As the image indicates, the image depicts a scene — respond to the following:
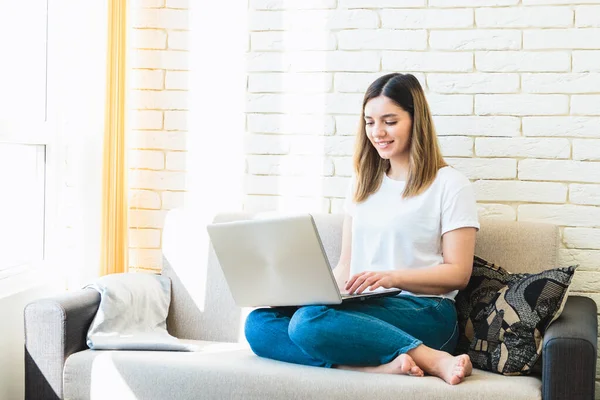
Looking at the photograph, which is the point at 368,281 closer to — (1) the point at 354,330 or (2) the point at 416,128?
(1) the point at 354,330

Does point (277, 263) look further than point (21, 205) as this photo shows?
No

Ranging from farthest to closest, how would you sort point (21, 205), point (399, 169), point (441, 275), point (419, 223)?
point (21, 205)
point (399, 169)
point (419, 223)
point (441, 275)

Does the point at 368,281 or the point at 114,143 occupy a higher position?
the point at 114,143

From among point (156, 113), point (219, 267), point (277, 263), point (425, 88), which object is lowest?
point (219, 267)

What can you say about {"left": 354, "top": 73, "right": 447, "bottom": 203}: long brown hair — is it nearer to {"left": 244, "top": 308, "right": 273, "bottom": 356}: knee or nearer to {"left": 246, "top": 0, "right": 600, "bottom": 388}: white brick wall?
{"left": 246, "top": 0, "right": 600, "bottom": 388}: white brick wall

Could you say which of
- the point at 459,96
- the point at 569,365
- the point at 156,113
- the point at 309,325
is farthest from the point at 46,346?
the point at 459,96

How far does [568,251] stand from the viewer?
3.06 m

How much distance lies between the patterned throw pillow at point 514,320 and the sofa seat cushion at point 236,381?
0.05m

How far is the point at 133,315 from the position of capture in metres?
2.91

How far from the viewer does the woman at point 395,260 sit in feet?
7.82

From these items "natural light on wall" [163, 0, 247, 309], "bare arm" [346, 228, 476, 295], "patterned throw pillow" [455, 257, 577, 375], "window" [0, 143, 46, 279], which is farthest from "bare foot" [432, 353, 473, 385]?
"window" [0, 143, 46, 279]

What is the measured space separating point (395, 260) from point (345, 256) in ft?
0.79

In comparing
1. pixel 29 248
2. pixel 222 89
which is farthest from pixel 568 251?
pixel 29 248

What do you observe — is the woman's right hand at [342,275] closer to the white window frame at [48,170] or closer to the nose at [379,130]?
the nose at [379,130]
